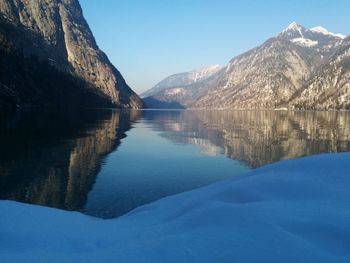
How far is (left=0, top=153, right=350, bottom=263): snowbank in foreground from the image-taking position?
23.0 feet

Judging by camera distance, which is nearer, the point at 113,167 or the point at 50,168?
the point at 50,168

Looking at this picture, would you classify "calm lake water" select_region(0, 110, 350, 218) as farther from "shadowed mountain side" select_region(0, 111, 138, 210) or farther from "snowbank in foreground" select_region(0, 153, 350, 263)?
"snowbank in foreground" select_region(0, 153, 350, 263)

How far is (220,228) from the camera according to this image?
26.2 ft

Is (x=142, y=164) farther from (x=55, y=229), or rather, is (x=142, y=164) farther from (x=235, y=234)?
(x=235, y=234)

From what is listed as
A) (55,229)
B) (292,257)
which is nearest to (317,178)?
(292,257)

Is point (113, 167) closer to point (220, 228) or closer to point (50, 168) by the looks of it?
point (50, 168)

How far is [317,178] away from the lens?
11422mm

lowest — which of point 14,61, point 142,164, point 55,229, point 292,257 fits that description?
point 142,164

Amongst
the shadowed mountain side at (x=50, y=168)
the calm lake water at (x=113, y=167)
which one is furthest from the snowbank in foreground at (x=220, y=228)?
the shadowed mountain side at (x=50, y=168)

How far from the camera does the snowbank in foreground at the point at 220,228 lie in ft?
23.0

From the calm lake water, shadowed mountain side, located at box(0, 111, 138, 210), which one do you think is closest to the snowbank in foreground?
the calm lake water

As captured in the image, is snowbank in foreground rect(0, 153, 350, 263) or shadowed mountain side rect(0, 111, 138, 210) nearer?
snowbank in foreground rect(0, 153, 350, 263)

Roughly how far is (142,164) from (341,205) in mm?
27429

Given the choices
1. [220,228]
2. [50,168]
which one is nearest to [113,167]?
[50,168]
